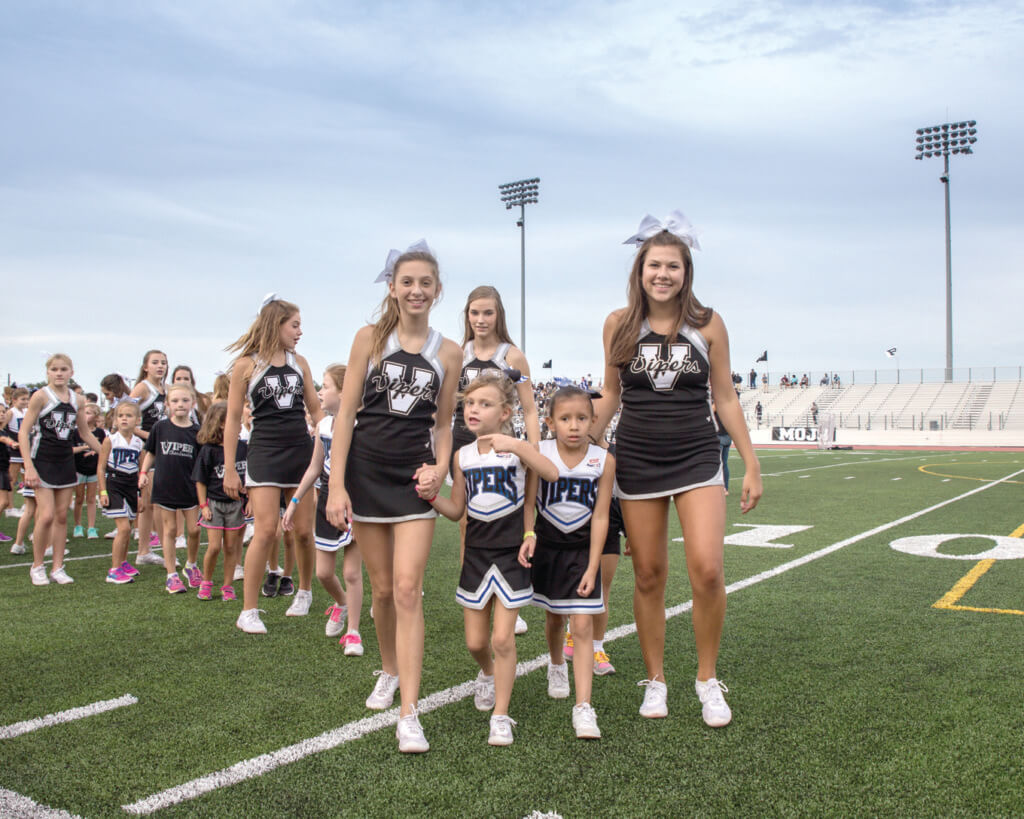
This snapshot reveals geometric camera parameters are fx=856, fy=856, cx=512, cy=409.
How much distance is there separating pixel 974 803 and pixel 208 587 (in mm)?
4883

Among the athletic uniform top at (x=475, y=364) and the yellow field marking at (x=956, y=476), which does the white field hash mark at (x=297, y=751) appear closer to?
the athletic uniform top at (x=475, y=364)

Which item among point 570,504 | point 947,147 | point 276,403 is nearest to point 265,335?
point 276,403

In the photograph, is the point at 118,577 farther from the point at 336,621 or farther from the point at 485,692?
the point at 485,692

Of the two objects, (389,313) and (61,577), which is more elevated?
(389,313)

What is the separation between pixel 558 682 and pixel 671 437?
1.22 m

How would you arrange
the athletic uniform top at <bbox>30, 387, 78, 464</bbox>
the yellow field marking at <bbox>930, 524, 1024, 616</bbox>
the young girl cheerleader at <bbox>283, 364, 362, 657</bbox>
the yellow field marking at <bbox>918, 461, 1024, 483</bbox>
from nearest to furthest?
the young girl cheerleader at <bbox>283, 364, 362, 657</bbox> < the yellow field marking at <bbox>930, 524, 1024, 616</bbox> < the athletic uniform top at <bbox>30, 387, 78, 464</bbox> < the yellow field marking at <bbox>918, 461, 1024, 483</bbox>

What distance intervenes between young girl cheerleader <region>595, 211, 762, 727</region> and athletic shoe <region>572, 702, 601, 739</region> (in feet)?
1.05

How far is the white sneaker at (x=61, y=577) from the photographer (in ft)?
21.9

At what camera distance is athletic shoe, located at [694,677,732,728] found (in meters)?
3.39

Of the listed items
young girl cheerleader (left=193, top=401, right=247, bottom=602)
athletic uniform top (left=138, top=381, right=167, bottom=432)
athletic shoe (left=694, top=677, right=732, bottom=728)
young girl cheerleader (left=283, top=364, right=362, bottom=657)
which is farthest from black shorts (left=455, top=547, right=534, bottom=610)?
athletic uniform top (left=138, top=381, right=167, bottom=432)

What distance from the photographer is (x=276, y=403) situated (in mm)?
5086

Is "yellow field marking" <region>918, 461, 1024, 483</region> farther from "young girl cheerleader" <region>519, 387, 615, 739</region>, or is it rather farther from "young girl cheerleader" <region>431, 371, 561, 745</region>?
"young girl cheerleader" <region>431, 371, 561, 745</region>

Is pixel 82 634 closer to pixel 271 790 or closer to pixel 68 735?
pixel 68 735

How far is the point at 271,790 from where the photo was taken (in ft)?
9.21
